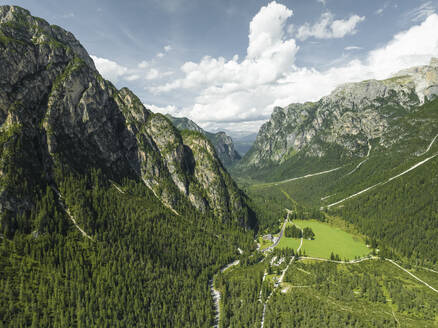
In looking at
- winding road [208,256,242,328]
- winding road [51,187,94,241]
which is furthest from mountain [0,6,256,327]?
winding road [208,256,242,328]

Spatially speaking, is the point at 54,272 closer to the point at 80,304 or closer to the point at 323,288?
the point at 80,304

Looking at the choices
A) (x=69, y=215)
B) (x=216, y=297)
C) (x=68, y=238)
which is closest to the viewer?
(x=216, y=297)

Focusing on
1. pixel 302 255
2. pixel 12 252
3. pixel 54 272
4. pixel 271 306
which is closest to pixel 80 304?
pixel 54 272

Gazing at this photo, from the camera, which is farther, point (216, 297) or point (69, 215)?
point (69, 215)

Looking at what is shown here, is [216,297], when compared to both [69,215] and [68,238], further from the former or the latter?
[69,215]

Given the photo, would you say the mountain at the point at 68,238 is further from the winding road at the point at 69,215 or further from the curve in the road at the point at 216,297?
the curve in the road at the point at 216,297

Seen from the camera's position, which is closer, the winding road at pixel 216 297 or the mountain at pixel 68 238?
the mountain at pixel 68 238

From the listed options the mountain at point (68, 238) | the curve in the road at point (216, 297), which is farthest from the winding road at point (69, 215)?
the curve in the road at point (216, 297)

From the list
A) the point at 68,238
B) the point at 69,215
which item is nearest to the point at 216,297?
the point at 68,238

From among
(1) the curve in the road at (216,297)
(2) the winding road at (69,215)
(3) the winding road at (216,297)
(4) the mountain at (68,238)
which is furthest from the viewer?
(2) the winding road at (69,215)

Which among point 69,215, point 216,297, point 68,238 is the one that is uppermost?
point 69,215

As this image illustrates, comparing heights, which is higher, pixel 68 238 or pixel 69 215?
pixel 69 215
